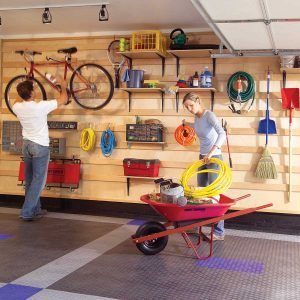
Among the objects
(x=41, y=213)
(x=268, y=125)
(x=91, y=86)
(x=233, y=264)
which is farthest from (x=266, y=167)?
(x=41, y=213)

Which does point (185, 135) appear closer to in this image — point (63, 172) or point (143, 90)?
point (143, 90)

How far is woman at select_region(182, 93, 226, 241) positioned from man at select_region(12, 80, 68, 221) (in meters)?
1.93

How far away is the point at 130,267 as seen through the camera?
3852 millimetres

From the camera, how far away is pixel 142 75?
19.6ft

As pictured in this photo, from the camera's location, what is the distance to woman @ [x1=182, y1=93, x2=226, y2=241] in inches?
179

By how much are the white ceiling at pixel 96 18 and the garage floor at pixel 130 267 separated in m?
2.61

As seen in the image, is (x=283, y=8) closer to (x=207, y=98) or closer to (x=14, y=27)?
(x=207, y=98)

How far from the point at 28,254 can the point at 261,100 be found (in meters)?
3.37

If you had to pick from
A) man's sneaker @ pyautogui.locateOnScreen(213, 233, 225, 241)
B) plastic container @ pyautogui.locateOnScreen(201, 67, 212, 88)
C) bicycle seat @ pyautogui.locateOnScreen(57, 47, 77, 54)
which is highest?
bicycle seat @ pyautogui.locateOnScreen(57, 47, 77, 54)

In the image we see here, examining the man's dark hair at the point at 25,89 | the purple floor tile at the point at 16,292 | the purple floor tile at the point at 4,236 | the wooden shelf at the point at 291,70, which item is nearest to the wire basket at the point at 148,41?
the man's dark hair at the point at 25,89

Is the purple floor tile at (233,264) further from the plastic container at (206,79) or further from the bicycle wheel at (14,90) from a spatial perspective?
the bicycle wheel at (14,90)

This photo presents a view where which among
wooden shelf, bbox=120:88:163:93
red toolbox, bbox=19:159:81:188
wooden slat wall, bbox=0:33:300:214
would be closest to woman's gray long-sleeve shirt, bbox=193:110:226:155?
wooden slat wall, bbox=0:33:300:214

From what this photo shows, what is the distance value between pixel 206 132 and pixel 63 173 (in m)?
2.52

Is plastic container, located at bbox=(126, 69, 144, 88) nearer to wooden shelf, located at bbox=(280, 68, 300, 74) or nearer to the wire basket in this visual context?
the wire basket
